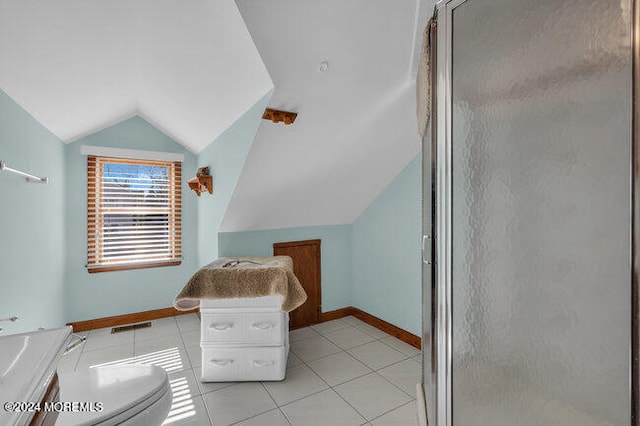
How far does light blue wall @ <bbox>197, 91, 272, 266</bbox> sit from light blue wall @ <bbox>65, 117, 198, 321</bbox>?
18 centimetres

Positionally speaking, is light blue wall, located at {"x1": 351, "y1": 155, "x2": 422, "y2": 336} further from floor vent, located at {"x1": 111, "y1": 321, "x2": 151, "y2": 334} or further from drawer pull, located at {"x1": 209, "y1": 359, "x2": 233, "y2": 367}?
floor vent, located at {"x1": 111, "y1": 321, "x2": 151, "y2": 334}

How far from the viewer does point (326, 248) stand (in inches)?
126

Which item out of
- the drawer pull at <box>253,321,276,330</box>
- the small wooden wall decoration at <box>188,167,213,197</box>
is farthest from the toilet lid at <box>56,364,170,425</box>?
the small wooden wall decoration at <box>188,167,213,197</box>

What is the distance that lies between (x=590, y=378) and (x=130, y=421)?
1369 mm

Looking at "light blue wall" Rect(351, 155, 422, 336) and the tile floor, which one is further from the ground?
"light blue wall" Rect(351, 155, 422, 336)

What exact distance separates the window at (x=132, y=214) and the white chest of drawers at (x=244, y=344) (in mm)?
1538

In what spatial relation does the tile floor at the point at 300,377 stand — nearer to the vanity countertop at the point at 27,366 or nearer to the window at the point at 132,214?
the window at the point at 132,214

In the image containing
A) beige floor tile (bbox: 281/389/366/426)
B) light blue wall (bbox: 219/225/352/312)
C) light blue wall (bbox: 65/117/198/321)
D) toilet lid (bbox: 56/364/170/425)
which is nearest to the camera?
toilet lid (bbox: 56/364/170/425)

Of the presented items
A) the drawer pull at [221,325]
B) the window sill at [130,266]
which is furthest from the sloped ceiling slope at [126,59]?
the drawer pull at [221,325]

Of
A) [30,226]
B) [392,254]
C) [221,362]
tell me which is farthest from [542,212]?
[30,226]

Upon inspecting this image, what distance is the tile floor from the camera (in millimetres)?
1768

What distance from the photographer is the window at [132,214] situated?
2.97m

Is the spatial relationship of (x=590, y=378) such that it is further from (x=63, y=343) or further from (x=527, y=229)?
A: (x=63, y=343)

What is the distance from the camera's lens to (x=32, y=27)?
4.46 feet
